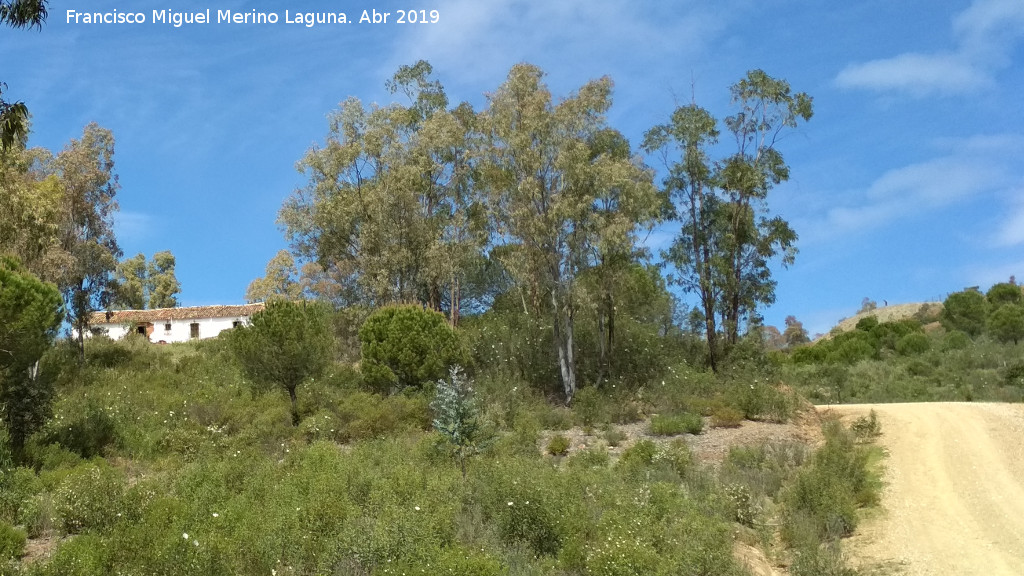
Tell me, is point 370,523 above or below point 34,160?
below

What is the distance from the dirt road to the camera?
35.0 feet

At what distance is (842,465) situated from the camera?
14.1 meters

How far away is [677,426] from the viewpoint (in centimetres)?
1923

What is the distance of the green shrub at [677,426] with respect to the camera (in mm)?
19156

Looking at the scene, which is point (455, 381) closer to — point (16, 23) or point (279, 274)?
point (16, 23)

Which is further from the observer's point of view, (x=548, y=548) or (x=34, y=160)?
(x=34, y=160)

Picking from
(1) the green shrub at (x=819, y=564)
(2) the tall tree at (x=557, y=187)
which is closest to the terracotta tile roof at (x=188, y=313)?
(2) the tall tree at (x=557, y=187)

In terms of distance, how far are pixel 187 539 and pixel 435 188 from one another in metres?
25.1

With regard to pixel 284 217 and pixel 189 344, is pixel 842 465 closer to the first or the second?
pixel 284 217

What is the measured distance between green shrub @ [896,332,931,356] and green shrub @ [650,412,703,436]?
2295 centimetres

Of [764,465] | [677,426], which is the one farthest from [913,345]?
[764,465]

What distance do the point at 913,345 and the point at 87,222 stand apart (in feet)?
116

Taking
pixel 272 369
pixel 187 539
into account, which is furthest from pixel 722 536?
pixel 272 369

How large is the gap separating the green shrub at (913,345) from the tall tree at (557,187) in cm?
2001
